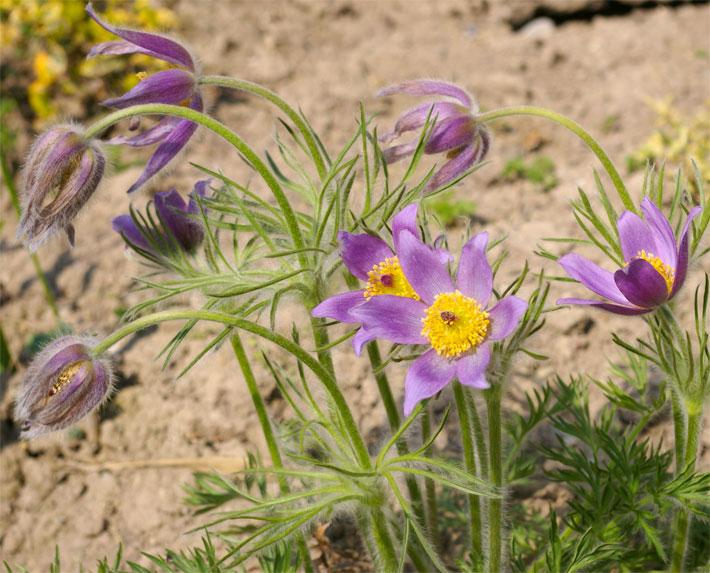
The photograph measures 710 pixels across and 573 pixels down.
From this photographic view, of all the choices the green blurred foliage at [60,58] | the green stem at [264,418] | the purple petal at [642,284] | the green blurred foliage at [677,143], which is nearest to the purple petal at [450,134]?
the purple petal at [642,284]

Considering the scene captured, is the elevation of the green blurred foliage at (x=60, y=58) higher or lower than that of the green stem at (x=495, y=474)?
higher

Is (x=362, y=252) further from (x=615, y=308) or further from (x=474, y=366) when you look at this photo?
(x=615, y=308)

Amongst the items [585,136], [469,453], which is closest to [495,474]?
[469,453]

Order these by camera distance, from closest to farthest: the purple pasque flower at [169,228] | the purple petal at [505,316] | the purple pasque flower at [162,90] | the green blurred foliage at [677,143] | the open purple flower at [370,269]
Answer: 1. the purple petal at [505,316]
2. the open purple flower at [370,269]
3. the purple pasque flower at [162,90]
4. the purple pasque flower at [169,228]
5. the green blurred foliage at [677,143]

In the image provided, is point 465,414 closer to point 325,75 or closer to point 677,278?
point 677,278

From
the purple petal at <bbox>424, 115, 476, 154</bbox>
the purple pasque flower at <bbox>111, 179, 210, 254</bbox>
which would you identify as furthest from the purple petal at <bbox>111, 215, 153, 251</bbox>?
the purple petal at <bbox>424, 115, 476, 154</bbox>

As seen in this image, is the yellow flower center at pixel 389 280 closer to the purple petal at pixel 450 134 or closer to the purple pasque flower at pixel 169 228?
the purple petal at pixel 450 134

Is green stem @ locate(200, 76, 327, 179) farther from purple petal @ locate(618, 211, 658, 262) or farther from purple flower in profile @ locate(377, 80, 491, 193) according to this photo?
purple petal @ locate(618, 211, 658, 262)
